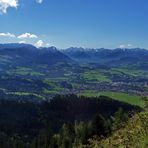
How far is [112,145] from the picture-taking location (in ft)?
40.3

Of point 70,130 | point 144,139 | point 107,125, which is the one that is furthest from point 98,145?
point 70,130

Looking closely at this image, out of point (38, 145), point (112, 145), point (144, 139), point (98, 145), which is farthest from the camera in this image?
point (38, 145)

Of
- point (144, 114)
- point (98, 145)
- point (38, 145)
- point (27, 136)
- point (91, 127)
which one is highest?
point (144, 114)

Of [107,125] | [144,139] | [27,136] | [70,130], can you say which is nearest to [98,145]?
[144,139]

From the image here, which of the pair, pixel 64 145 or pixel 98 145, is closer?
pixel 98 145

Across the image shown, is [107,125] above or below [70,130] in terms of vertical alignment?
above

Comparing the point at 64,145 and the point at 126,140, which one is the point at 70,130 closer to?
the point at 64,145

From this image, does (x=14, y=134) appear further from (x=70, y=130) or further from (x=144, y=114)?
(x=144, y=114)

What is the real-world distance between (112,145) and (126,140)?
65 centimetres

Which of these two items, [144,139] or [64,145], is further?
[64,145]

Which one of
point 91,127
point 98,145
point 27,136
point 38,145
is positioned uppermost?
point 98,145

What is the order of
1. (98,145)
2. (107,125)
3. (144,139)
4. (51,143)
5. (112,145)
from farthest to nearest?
(51,143) → (107,125) → (98,145) → (112,145) → (144,139)

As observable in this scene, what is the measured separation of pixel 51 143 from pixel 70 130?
14.1 metres

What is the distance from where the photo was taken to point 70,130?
118 metres
